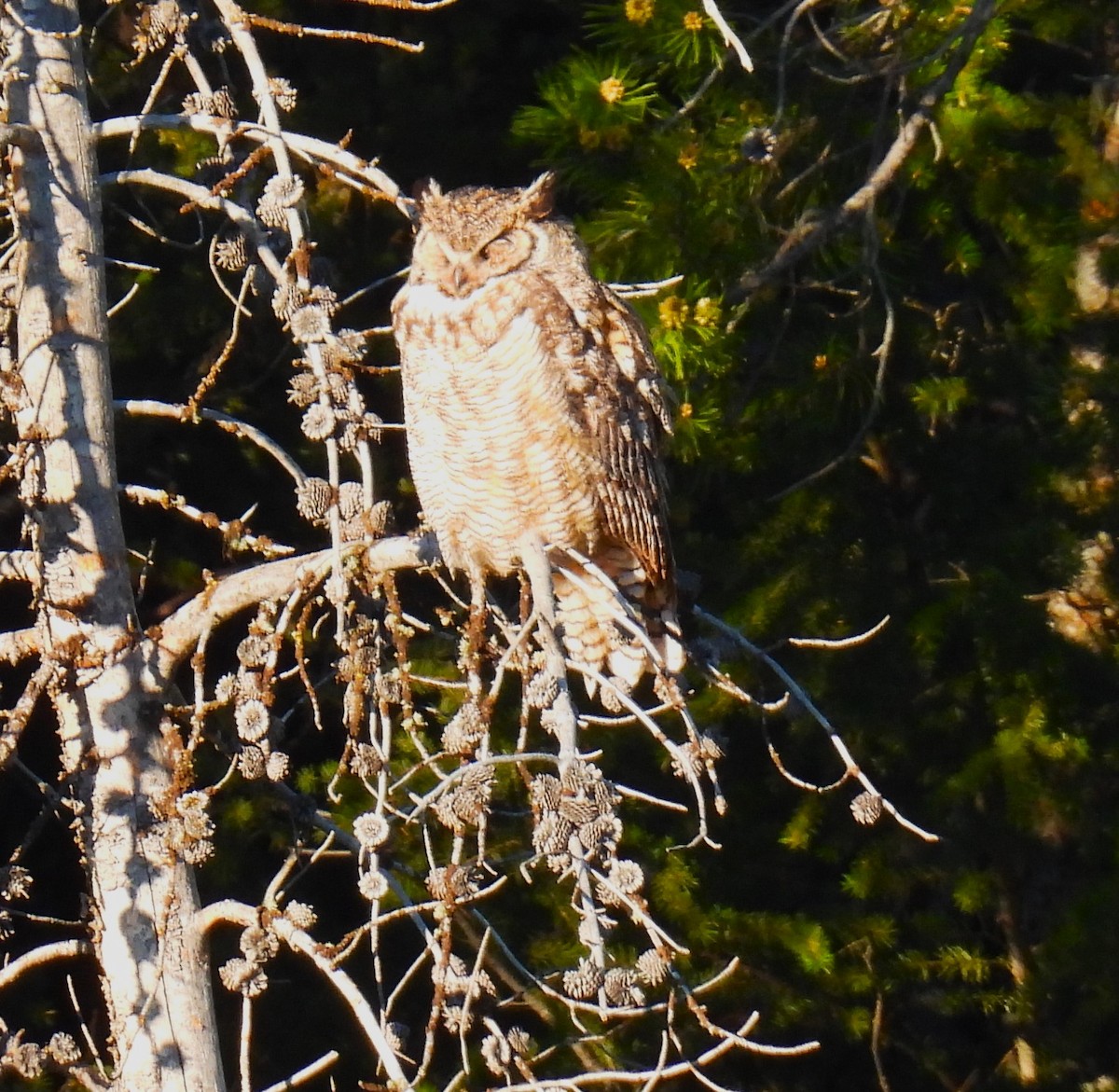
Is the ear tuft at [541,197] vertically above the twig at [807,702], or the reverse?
the ear tuft at [541,197]

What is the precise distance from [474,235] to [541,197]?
0.16 m

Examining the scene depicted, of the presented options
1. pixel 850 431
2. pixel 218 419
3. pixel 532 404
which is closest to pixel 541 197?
pixel 532 404

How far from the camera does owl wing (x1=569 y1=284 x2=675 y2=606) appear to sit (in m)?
2.90

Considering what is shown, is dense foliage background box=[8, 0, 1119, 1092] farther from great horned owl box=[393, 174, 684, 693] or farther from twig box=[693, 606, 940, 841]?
twig box=[693, 606, 940, 841]

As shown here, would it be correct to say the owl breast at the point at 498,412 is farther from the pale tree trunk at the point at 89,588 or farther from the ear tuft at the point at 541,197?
the pale tree trunk at the point at 89,588

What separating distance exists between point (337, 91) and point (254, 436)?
2106 millimetres

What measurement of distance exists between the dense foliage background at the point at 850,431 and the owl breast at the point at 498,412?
0.71 metres

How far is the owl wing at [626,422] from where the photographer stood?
9.50 feet

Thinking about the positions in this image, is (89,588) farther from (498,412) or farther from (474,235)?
(474,235)

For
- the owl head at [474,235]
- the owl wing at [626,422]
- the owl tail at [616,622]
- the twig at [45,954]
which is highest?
the owl head at [474,235]

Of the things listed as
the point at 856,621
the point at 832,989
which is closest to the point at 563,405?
the point at 856,621

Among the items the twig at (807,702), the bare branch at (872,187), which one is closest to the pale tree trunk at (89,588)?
the twig at (807,702)

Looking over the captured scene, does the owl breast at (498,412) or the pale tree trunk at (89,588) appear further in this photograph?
the owl breast at (498,412)

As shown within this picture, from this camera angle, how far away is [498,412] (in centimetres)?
284
